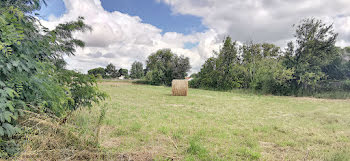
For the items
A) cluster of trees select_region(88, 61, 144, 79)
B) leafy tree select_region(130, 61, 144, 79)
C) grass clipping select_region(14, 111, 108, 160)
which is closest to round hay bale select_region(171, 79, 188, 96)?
grass clipping select_region(14, 111, 108, 160)

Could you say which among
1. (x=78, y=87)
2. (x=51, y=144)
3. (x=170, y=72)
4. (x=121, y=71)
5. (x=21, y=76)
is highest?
(x=121, y=71)

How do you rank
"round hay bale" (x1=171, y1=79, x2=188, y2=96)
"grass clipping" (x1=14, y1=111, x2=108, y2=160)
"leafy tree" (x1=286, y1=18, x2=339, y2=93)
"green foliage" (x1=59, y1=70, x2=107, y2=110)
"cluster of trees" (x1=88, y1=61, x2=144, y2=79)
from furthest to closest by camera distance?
"cluster of trees" (x1=88, y1=61, x2=144, y2=79) < "leafy tree" (x1=286, y1=18, x2=339, y2=93) < "round hay bale" (x1=171, y1=79, x2=188, y2=96) < "green foliage" (x1=59, y1=70, x2=107, y2=110) < "grass clipping" (x1=14, y1=111, x2=108, y2=160)

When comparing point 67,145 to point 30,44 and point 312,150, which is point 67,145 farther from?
point 312,150

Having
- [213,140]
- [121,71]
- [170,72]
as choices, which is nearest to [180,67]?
[170,72]

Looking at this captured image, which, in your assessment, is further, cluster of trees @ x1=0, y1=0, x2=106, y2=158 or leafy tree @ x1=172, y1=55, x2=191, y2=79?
leafy tree @ x1=172, y1=55, x2=191, y2=79

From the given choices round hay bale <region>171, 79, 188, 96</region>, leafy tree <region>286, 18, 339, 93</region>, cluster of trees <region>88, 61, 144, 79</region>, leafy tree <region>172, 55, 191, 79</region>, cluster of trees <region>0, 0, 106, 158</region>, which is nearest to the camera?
cluster of trees <region>0, 0, 106, 158</region>

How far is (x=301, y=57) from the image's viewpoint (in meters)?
17.5

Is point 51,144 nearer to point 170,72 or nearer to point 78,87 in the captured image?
point 78,87

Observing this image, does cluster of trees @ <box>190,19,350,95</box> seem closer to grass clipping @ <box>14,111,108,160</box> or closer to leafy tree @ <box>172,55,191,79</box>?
leafy tree @ <box>172,55,191,79</box>

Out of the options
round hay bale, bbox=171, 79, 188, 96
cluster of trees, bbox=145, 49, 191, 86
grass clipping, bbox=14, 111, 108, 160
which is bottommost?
grass clipping, bbox=14, 111, 108, 160

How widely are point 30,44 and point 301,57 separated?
20466 millimetres

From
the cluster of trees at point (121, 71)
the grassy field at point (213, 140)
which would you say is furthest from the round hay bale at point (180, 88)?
the cluster of trees at point (121, 71)

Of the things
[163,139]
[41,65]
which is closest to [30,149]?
[41,65]

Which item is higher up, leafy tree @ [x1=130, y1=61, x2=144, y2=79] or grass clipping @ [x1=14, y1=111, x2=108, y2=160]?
leafy tree @ [x1=130, y1=61, x2=144, y2=79]
